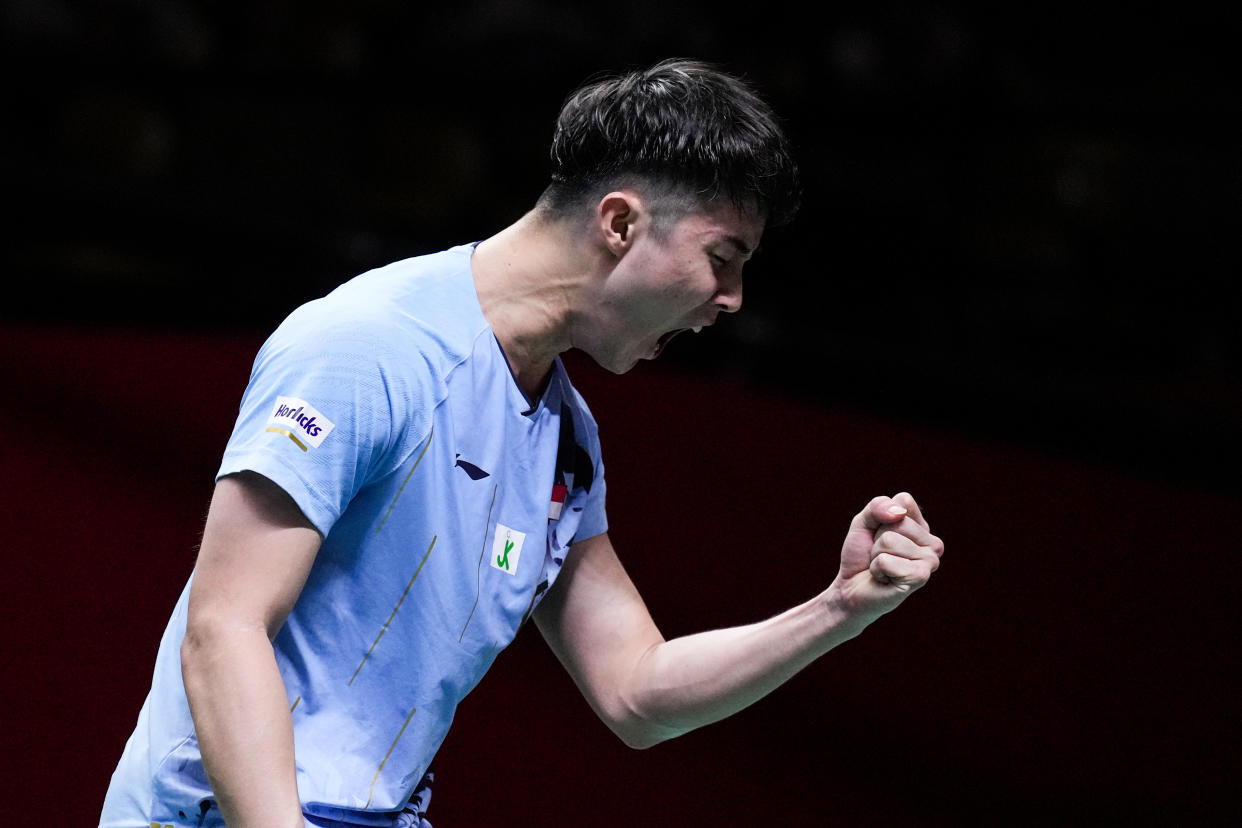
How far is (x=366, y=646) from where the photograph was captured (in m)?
1.07

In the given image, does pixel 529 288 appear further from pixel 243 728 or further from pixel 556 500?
pixel 243 728

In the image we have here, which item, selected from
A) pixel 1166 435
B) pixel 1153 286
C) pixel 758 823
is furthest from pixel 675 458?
pixel 1153 286

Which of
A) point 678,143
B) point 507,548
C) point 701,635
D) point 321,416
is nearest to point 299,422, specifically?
point 321,416

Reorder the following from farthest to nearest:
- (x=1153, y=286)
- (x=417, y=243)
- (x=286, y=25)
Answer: (x=286, y=25) < (x=1153, y=286) < (x=417, y=243)

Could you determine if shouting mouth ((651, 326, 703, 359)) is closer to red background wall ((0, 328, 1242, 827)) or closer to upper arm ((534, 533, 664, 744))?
upper arm ((534, 533, 664, 744))

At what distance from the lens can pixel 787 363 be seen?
2.87 meters

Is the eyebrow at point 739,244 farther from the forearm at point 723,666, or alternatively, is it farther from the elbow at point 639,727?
the elbow at point 639,727

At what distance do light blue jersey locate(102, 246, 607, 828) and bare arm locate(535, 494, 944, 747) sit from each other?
0.18 metres

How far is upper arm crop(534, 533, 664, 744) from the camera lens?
1315mm

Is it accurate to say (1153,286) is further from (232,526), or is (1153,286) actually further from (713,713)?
(232,526)

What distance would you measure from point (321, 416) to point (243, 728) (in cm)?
21

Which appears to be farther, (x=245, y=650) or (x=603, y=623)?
(x=603, y=623)

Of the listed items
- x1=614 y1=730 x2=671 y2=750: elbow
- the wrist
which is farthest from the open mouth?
x1=614 y1=730 x2=671 y2=750: elbow

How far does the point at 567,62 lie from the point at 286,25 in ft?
2.53
